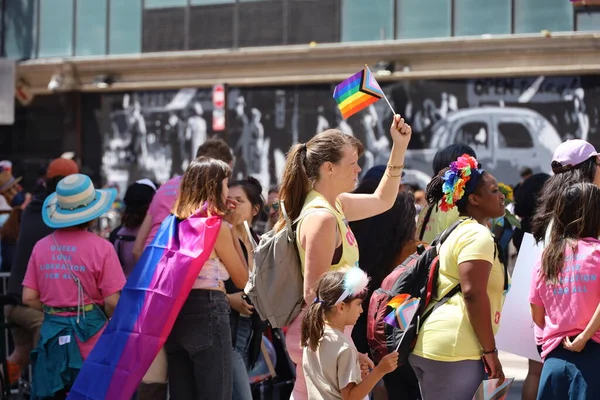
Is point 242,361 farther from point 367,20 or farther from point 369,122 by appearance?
point 367,20

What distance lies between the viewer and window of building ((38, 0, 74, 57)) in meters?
23.9

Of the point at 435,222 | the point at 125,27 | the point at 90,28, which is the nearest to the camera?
the point at 435,222

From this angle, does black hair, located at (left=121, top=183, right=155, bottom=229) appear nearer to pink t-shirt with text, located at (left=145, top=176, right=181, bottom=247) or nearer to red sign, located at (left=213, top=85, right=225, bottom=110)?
pink t-shirt with text, located at (left=145, top=176, right=181, bottom=247)

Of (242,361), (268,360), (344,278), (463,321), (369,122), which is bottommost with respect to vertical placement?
(268,360)

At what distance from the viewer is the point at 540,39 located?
18859 millimetres

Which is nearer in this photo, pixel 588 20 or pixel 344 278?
pixel 344 278

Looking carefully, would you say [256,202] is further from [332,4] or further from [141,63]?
[141,63]

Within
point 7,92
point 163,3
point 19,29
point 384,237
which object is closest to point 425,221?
point 384,237

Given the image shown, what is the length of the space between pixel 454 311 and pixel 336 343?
2.22 ft

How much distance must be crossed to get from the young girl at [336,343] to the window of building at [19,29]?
2100cm

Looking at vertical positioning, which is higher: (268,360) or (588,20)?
(588,20)

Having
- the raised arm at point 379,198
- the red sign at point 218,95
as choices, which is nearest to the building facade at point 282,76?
the red sign at point 218,95

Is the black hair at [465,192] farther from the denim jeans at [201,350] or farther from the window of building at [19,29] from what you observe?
the window of building at [19,29]

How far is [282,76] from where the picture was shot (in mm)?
21516
